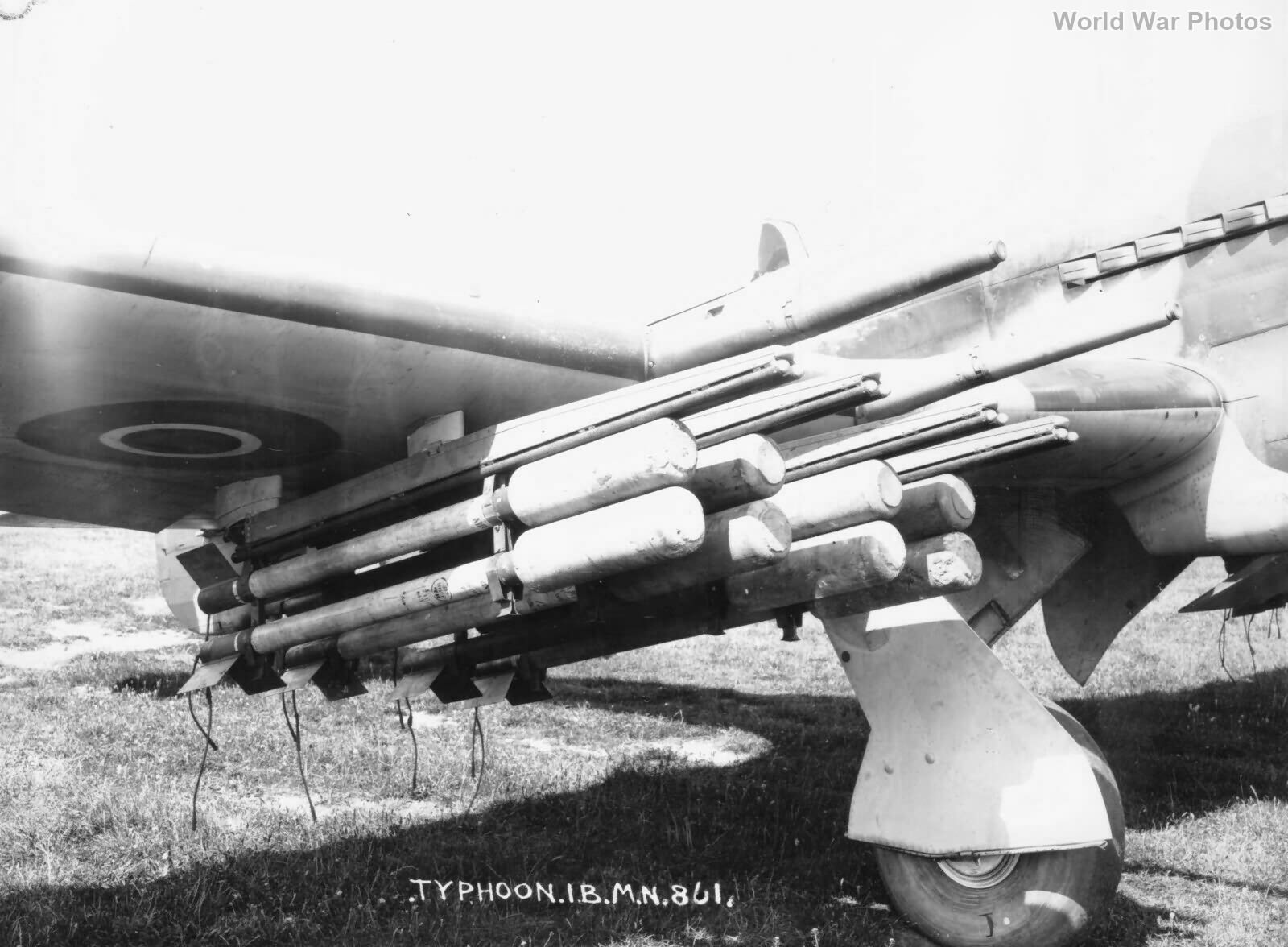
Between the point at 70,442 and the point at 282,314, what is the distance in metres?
2.10

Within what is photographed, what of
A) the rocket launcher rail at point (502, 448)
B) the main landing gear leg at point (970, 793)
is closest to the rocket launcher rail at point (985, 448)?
the main landing gear leg at point (970, 793)

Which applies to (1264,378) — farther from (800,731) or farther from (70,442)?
(70,442)

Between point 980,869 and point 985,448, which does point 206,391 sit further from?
point 980,869

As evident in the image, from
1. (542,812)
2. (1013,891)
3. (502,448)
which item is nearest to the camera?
(502,448)

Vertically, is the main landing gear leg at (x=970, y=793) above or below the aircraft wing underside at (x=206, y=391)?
below

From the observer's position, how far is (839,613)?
15.4 feet

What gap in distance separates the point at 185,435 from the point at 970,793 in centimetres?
381

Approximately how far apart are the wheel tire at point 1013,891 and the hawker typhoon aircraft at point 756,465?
0.01 meters

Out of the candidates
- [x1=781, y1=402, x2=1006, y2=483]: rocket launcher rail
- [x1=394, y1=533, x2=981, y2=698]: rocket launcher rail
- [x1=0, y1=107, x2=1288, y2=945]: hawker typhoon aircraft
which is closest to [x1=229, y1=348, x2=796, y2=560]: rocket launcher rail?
[x1=0, y1=107, x2=1288, y2=945]: hawker typhoon aircraft

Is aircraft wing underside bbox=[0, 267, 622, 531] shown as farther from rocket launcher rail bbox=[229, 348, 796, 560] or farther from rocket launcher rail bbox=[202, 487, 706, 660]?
rocket launcher rail bbox=[202, 487, 706, 660]

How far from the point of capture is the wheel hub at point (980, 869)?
4.69m

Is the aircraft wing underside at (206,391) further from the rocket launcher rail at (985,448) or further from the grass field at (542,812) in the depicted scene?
the grass field at (542,812)

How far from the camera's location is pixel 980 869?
15.6 ft

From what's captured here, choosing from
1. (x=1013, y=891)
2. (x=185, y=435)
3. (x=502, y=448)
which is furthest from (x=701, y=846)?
(x=185, y=435)
